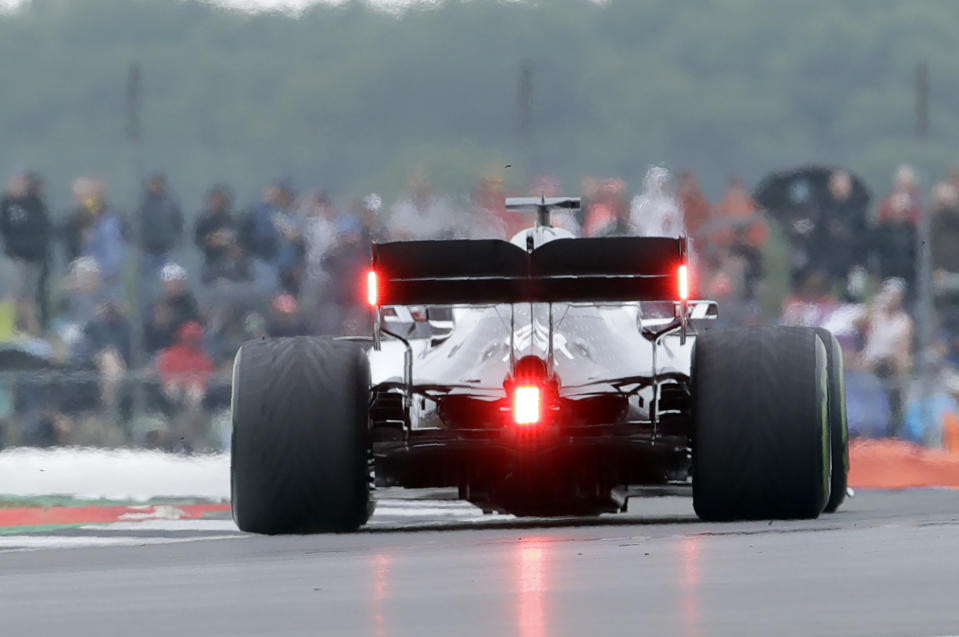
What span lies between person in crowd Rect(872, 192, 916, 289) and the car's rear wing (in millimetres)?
8136

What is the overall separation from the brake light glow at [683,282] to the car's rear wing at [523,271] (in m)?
0.04

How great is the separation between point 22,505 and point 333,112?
4.63 m

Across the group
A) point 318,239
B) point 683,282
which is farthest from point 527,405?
point 318,239

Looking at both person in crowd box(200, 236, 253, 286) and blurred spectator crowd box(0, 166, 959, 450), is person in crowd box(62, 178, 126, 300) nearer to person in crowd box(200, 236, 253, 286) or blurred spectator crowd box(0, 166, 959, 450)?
blurred spectator crowd box(0, 166, 959, 450)

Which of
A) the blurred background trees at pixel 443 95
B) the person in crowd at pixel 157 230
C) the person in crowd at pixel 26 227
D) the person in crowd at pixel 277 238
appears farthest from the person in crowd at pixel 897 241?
the person in crowd at pixel 26 227

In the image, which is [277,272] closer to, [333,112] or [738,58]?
[333,112]

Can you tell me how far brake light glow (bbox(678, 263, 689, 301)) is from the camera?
1164 cm

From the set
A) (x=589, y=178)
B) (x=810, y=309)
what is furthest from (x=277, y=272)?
(x=810, y=309)

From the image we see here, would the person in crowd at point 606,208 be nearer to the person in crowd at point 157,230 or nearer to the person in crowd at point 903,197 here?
the person in crowd at point 903,197

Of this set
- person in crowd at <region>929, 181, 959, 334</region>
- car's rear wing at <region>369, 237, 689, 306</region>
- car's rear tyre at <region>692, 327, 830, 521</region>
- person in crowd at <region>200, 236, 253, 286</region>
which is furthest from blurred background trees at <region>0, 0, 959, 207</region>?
car's rear tyre at <region>692, 327, 830, 521</region>

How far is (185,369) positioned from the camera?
19.1m

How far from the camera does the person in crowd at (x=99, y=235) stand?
19156mm

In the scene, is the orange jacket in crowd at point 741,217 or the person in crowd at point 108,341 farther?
the orange jacket in crowd at point 741,217

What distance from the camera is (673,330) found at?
12125 millimetres
